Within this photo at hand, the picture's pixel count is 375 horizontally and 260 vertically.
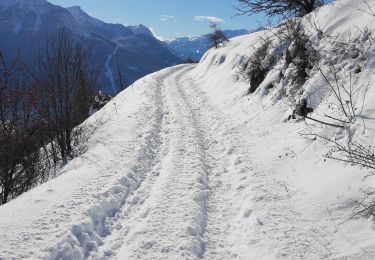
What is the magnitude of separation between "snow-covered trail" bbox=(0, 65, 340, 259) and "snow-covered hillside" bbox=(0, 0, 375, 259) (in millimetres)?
21

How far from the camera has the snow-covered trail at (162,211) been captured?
543 centimetres

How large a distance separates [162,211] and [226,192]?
1566 mm

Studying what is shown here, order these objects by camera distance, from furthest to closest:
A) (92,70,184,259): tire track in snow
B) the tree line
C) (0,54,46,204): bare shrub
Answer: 1. the tree line
2. (0,54,46,204): bare shrub
3. (92,70,184,259): tire track in snow

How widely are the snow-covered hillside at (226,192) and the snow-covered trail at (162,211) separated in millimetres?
21

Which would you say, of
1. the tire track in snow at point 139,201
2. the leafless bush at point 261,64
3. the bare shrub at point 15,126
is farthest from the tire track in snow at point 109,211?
the leafless bush at point 261,64

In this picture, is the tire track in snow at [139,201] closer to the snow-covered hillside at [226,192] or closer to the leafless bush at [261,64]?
the snow-covered hillside at [226,192]

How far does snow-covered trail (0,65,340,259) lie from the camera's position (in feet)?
17.8

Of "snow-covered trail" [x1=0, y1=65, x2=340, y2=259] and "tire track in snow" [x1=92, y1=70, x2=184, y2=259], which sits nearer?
"snow-covered trail" [x1=0, y1=65, x2=340, y2=259]

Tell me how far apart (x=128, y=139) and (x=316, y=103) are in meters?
5.77

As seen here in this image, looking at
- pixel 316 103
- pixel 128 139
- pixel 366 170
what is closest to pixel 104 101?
pixel 128 139

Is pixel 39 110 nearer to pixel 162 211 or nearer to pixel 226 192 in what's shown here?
pixel 162 211

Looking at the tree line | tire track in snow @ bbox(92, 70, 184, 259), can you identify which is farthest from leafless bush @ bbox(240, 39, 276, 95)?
the tree line

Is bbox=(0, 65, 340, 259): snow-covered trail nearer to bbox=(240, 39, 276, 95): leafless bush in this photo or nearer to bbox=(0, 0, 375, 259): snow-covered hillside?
bbox=(0, 0, 375, 259): snow-covered hillside

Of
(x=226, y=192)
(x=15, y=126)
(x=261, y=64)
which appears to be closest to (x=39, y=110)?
(x=15, y=126)
